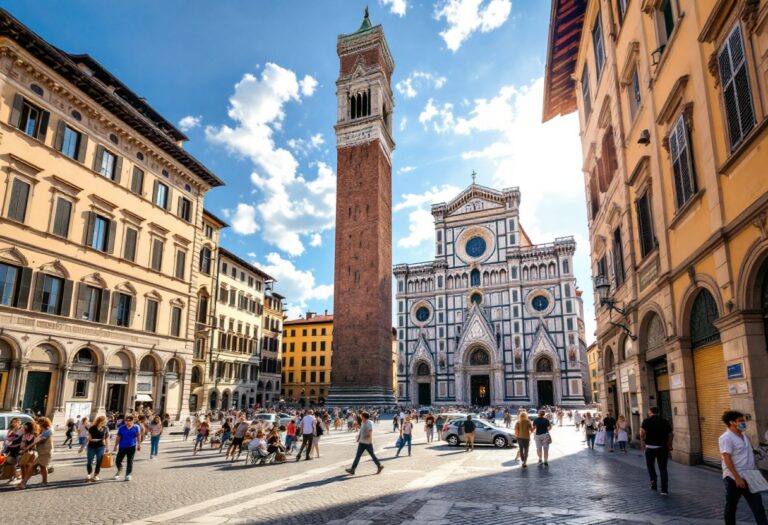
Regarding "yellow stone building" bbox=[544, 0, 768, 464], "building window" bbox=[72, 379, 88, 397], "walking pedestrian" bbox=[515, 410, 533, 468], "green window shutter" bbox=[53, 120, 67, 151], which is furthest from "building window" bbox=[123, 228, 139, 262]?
"yellow stone building" bbox=[544, 0, 768, 464]

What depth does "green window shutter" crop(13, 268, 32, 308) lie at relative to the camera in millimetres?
21766

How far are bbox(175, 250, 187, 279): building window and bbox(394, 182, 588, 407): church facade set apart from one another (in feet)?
134

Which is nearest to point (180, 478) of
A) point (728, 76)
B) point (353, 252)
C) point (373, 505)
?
point (373, 505)

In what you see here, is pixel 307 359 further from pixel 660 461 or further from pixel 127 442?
pixel 660 461

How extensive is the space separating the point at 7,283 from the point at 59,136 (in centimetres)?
731

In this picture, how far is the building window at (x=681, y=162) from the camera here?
12.2 meters

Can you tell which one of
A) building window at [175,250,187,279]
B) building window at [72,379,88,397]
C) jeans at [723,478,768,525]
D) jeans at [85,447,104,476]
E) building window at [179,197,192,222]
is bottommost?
jeans at [85,447,104,476]

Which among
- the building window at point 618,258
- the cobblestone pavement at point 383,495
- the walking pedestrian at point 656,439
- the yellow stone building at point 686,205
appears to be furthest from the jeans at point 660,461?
the building window at point 618,258

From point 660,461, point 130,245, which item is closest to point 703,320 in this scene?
point 660,461

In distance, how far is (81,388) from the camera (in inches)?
982

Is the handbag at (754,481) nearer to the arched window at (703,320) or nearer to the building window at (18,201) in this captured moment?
the arched window at (703,320)

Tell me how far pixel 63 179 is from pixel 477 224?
54036 mm

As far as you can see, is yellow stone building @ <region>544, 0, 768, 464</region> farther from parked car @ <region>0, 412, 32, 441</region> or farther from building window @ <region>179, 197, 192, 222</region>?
building window @ <region>179, 197, 192, 222</region>

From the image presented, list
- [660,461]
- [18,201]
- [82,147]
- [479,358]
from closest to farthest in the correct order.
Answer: [660,461] < [18,201] < [82,147] < [479,358]
